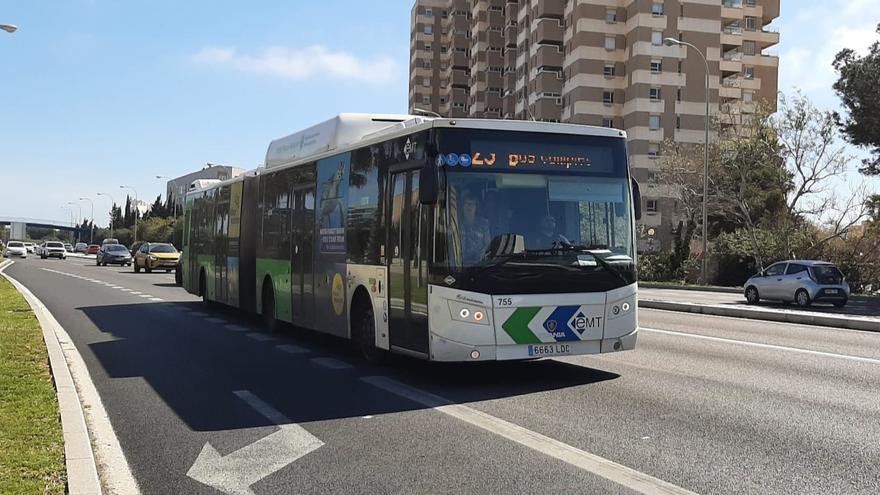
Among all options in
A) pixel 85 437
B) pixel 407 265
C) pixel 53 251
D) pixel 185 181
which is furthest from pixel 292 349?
pixel 185 181

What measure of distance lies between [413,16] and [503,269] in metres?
116

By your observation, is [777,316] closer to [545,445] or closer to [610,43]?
[545,445]

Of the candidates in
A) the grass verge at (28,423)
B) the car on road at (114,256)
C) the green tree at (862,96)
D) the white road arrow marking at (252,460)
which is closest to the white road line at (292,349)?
the grass verge at (28,423)

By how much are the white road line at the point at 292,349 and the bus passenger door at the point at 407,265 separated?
295 centimetres

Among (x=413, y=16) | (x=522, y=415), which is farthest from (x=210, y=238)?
(x=413, y=16)

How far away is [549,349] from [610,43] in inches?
2688

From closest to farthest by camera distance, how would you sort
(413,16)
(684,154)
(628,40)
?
(684,154) → (628,40) → (413,16)

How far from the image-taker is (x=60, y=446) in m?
6.32

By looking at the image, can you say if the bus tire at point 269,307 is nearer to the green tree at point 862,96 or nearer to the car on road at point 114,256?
the green tree at point 862,96

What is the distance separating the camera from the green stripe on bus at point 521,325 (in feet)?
29.7

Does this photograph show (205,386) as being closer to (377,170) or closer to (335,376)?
(335,376)

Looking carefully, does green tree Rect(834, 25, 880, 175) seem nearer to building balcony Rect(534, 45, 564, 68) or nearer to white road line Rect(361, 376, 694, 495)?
white road line Rect(361, 376, 694, 495)

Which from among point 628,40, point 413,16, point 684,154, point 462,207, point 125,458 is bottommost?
point 125,458

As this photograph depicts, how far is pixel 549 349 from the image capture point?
9.26 meters
